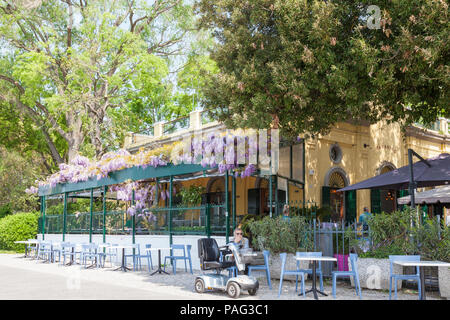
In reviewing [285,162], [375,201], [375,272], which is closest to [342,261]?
[375,272]

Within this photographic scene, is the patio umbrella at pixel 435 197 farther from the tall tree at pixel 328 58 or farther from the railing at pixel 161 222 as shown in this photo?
the railing at pixel 161 222

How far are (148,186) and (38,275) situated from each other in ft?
19.7

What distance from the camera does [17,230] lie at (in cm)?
2462

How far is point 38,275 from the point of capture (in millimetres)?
12836

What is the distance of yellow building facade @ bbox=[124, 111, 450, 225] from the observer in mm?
17562

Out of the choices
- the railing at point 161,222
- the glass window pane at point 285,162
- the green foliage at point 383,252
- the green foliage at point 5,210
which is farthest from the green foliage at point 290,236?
the green foliage at point 5,210

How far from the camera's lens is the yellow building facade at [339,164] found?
17562 millimetres

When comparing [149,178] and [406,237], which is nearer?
[406,237]

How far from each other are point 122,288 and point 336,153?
1124cm

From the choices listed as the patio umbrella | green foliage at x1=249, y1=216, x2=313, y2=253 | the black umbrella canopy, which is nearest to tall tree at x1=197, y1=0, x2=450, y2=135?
the black umbrella canopy

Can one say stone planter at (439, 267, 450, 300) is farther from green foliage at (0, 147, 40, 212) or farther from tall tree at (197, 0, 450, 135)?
green foliage at (0, 147, 40, 212)

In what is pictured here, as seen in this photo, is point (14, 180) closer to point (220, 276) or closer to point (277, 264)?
point (277, 264)
